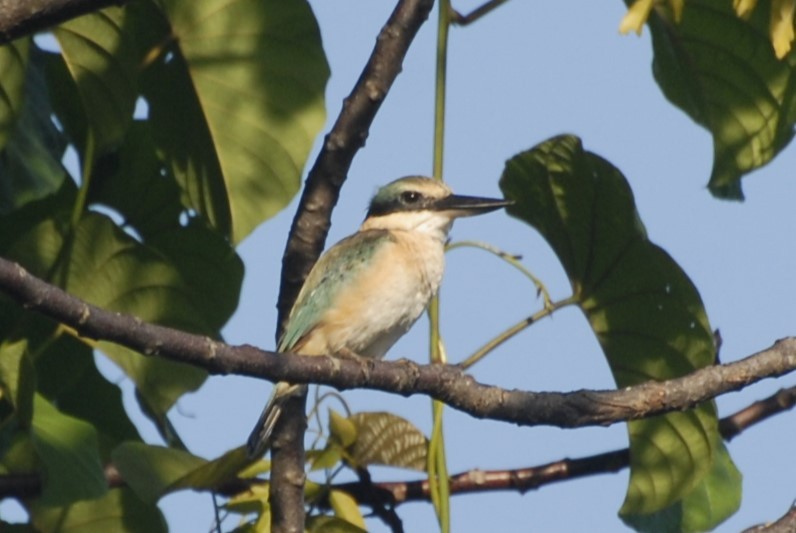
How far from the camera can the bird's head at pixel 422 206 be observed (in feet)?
13.4

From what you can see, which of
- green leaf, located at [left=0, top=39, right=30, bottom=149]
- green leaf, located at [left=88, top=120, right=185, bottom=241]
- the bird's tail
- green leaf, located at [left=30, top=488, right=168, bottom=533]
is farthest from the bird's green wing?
green leaf, located at [left=0, top=39, right=30, bottom=149]

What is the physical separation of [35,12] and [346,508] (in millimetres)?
1223

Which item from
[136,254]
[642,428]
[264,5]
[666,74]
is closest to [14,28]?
[136,254]

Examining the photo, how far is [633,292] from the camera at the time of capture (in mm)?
2975

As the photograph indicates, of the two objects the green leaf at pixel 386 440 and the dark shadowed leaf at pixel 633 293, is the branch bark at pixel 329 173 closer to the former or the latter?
→ the green leaf at pixel 386 440

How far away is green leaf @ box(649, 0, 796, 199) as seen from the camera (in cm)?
325

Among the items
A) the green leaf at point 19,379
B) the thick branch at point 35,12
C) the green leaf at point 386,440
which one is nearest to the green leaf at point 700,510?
the green leaf at point 386,440

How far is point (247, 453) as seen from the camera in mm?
2752

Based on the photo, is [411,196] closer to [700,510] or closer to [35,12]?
[700,510]

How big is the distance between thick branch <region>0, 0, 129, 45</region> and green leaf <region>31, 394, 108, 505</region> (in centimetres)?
75

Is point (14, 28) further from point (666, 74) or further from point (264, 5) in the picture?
point (666, 74)

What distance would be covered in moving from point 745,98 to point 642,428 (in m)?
0.85

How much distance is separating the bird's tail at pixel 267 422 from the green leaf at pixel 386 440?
0.18 metres

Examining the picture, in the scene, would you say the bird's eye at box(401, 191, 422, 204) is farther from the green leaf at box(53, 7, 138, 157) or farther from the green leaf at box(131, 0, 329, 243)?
the green leaf at box(53, 7, 138, 157)
